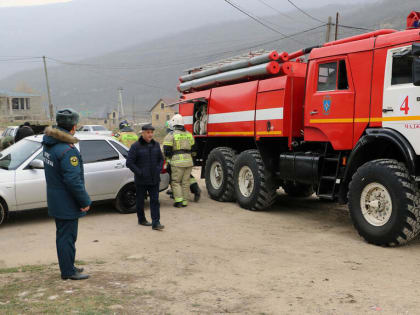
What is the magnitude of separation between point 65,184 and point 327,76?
187 inches

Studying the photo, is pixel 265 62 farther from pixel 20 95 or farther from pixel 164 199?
pixel 20 95

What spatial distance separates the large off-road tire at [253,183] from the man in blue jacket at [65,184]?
4.73 metres

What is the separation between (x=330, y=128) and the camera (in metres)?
7.16

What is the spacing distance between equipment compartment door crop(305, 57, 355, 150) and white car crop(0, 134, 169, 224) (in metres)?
3.43

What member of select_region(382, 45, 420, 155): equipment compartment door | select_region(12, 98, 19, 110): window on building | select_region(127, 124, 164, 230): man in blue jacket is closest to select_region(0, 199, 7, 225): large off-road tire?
select_region(127, 124, 164, 230): man in blue jacket

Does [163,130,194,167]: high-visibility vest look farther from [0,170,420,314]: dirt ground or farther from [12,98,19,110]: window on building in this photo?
[12,98,19,110]: window on building

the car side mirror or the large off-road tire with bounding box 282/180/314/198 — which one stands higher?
the car side mirror

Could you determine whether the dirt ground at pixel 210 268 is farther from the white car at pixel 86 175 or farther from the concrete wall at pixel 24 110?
the concrete wall at pixel 24 110

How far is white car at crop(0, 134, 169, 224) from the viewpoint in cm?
723

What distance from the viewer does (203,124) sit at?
35.6 feet

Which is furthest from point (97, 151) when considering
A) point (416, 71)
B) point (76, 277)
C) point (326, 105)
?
point (416, 71)

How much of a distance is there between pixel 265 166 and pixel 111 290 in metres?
5.02

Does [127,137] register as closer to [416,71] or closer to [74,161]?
[74,161]

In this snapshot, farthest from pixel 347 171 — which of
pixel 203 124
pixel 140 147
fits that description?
pixel 203 124
